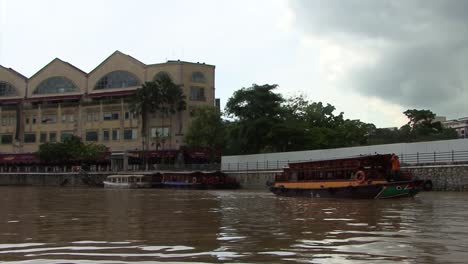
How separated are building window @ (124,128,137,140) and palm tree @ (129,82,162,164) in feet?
8.44

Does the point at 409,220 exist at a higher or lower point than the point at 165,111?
lower

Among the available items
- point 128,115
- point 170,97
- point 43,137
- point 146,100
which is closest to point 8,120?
point 43,137

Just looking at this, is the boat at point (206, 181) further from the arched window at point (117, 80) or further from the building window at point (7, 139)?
the building window at point (7, 139)

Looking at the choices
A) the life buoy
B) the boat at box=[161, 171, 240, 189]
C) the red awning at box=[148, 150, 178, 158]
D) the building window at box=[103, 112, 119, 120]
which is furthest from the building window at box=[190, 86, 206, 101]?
the life buoy

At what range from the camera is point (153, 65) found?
83375mm

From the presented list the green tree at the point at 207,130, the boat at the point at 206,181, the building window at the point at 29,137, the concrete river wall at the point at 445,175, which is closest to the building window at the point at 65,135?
the building window at the point at 29,137

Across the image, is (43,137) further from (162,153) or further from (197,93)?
(197,93)

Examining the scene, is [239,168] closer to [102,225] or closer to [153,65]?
[153,65]

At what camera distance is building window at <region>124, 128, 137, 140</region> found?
8312 centimetres

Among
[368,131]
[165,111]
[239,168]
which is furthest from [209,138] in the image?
[368,131]

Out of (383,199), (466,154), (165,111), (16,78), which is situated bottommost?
(383,199)

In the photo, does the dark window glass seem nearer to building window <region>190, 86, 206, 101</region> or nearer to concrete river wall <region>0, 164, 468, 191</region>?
concrete river wall <region>0, 164, 468, 191</region>

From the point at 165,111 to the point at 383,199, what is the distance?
2214 inches

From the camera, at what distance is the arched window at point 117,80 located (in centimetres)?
8494
